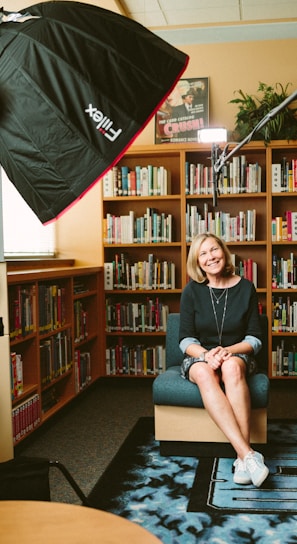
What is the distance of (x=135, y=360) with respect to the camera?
15.9 ft

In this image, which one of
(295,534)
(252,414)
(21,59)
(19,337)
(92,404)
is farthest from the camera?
(92,404)

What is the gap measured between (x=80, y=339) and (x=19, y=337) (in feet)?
4.04

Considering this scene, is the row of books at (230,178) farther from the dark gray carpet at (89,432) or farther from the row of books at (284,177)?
the dark gray carpet at (89,432)

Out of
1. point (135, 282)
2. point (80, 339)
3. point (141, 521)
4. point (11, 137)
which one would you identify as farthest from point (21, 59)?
point (135, 282)

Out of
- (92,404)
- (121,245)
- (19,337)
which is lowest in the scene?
(92,404)

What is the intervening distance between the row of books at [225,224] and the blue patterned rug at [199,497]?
195 cm

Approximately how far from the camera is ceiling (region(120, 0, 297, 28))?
178 inches

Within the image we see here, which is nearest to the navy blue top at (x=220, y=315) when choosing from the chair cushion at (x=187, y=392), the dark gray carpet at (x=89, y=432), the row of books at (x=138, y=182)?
the chair cushion at (x=187, y=392)

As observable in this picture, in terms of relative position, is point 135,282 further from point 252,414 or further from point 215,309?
point 252,414

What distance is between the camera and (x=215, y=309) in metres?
3.18

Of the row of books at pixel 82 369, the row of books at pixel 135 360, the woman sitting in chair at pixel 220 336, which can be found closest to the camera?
the woman sitting in chair at pixel 220 336

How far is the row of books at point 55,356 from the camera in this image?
360 centimetres

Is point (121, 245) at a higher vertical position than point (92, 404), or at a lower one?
higher

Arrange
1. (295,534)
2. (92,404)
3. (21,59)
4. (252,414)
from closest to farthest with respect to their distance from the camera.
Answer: (21,59) → (295,534) → (252,414) → (92,404)
